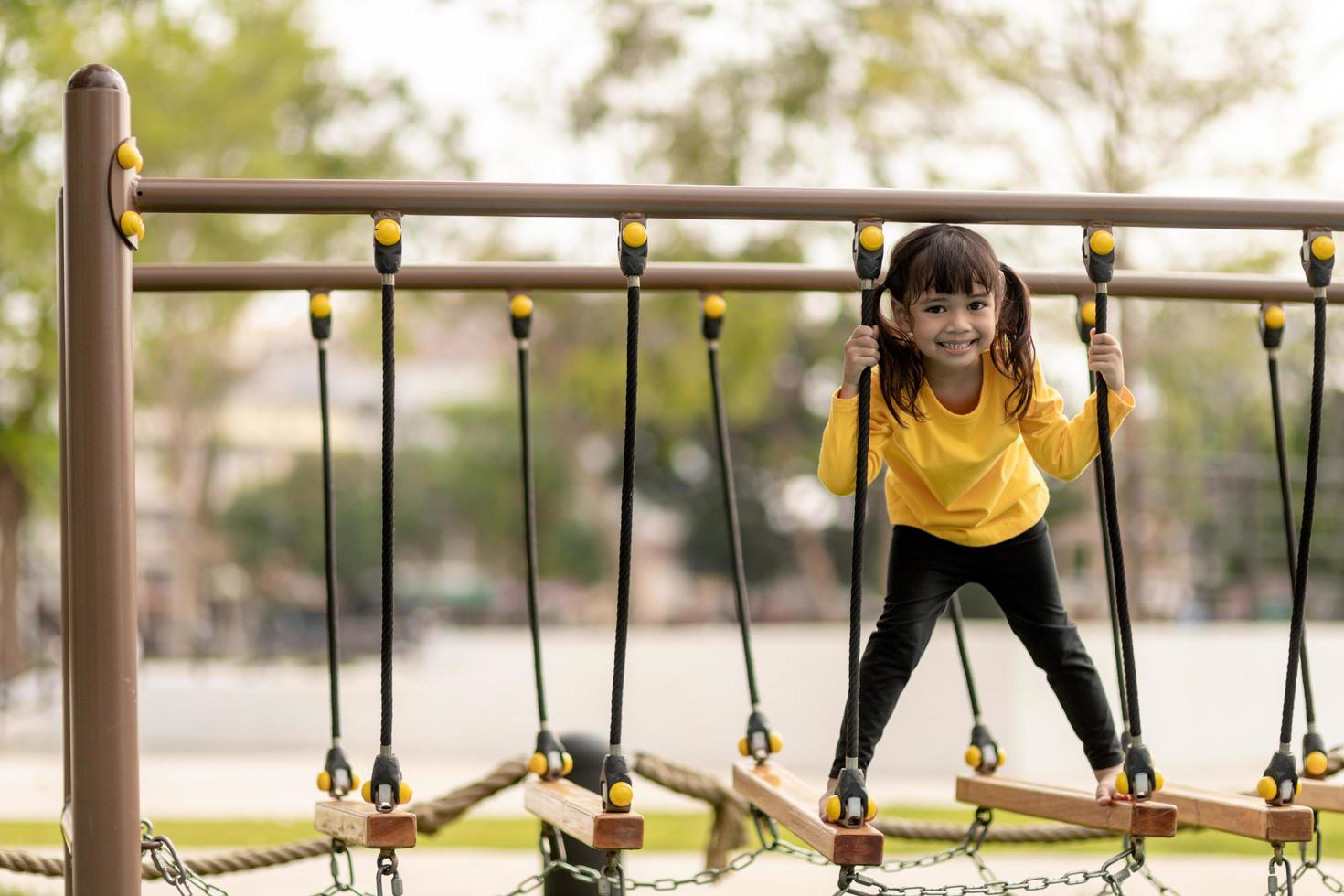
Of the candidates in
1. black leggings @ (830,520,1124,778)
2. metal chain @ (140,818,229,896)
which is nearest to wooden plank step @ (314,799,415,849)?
metal chain @ (140,818,229,896)

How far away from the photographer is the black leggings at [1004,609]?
2.61 meters

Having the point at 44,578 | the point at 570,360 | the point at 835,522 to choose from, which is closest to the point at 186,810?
the point at 570,360

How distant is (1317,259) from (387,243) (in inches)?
60.1

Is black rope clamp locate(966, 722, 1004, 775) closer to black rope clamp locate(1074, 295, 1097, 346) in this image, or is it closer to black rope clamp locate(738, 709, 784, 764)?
black rope clamp locate(738, 709, 784, 764)

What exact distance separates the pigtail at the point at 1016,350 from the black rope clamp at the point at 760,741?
0.89m

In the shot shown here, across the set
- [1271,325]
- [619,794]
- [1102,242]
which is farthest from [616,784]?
[1271,325]

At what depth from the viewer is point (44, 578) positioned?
3259 centimetres

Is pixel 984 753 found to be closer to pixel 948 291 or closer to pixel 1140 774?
pixel 1140 774

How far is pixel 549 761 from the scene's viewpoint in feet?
9.64

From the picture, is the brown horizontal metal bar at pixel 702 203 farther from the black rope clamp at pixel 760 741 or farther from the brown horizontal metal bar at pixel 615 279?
the black rope clamp at pixel 760 741

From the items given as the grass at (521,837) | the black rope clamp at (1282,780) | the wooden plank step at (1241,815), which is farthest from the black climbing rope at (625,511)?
the grass at (521,837)

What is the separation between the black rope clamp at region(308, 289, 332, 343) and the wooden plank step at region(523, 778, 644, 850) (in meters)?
1.02

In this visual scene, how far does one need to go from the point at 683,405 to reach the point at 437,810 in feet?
31.1

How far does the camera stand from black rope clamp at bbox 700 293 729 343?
10.7 ft
